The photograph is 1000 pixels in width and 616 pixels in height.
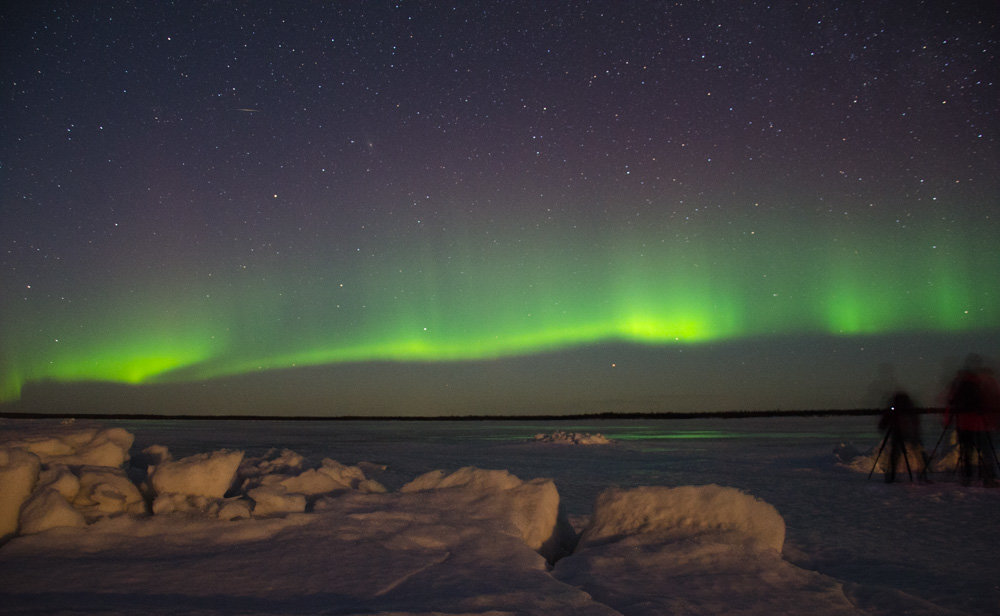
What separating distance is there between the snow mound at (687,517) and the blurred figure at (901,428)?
5.71m

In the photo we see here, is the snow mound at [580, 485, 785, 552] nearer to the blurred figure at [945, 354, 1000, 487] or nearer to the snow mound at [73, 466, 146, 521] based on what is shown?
the snow mound at [73, 466, 146, 521]

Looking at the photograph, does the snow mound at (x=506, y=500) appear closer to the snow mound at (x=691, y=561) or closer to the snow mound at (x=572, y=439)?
the snow mound at (x=691, y=561)

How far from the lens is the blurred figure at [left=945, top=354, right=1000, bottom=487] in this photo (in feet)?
29.8

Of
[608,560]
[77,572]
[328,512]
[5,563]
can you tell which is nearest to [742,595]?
[608,560]

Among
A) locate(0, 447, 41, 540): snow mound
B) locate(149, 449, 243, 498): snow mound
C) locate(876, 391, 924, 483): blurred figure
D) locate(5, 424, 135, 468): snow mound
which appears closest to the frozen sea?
locate(0, 447, 41, 540): snow mound

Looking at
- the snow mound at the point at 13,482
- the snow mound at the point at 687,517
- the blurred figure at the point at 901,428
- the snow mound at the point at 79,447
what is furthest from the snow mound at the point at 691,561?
the blurred figure at the point at 901,428

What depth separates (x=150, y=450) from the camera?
23.0ft

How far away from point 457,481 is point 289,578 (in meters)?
A: 2.84

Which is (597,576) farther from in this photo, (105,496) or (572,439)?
(572,439)

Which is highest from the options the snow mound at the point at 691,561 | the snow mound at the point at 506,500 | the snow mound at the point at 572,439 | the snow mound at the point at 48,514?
the snow mound at the point at 48,514

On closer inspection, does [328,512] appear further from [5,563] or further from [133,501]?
[5,563]

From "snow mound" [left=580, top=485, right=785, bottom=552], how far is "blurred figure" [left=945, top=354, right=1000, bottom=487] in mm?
5881

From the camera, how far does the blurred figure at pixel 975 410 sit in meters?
9.08

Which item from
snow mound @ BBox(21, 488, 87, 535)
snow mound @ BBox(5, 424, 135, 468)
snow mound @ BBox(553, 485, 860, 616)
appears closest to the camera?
snow mound @ BBox(553, 485, 860, 616)
